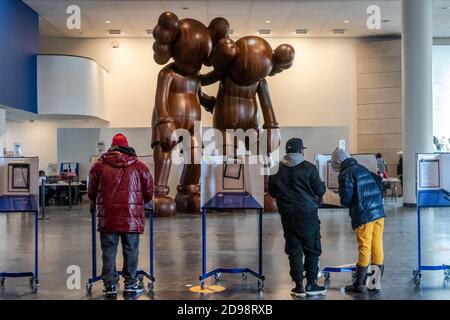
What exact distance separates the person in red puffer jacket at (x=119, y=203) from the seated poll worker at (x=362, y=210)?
1706 millimetres

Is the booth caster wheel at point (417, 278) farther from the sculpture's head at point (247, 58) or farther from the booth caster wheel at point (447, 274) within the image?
the sculpture's head at point (247, 58)

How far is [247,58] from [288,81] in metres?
7.41

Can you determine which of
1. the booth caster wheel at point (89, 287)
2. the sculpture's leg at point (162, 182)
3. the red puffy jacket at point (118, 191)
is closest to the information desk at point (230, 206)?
the red puffy jacket at point (118, 191)

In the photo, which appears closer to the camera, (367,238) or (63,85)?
(367,238)

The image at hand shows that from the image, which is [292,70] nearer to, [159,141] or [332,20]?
[332,20]

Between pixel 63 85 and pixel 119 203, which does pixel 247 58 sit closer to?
pixel 119 203

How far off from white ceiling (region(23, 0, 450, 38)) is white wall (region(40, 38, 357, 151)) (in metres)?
0.42

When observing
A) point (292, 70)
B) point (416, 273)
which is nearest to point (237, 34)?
point (292, 70)

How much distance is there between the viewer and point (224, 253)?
21.3ft

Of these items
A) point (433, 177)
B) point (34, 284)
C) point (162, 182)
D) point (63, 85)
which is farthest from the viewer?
point (63, 85)

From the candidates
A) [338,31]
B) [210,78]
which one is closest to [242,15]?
[338,31]

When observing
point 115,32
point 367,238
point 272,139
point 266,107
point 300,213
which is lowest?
point 367,238

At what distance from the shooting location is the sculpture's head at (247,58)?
9.67 meters

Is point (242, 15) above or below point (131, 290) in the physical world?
above
